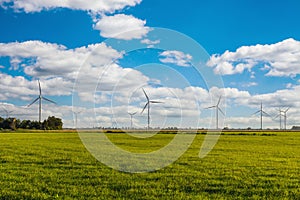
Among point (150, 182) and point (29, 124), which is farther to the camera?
point (29, 124)

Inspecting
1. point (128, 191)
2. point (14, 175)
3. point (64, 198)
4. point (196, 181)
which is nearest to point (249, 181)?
point (196, 181)

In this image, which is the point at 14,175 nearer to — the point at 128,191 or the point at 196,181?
the point at 128,191

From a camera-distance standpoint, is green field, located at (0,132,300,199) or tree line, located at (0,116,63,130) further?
tree line, located at (0,116,63,130)

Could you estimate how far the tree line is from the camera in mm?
163875

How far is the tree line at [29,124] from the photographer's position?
164 m

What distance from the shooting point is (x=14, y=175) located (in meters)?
18.8

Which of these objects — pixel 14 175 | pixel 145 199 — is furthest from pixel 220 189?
pixel 14 175

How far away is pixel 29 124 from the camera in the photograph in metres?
168

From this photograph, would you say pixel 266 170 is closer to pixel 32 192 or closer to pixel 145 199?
pixel 145 199

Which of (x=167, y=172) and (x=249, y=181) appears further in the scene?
(x=167, y=172)

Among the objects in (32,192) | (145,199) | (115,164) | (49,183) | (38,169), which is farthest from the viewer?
(115,164)

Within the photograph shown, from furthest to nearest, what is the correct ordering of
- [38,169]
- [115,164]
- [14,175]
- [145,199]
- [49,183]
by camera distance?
[115,164]
[38,169]
[14,175]
[49,183]
[145,199]

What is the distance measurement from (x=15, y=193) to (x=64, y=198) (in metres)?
2.06

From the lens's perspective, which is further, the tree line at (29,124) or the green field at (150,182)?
the tree line at (29,124)
